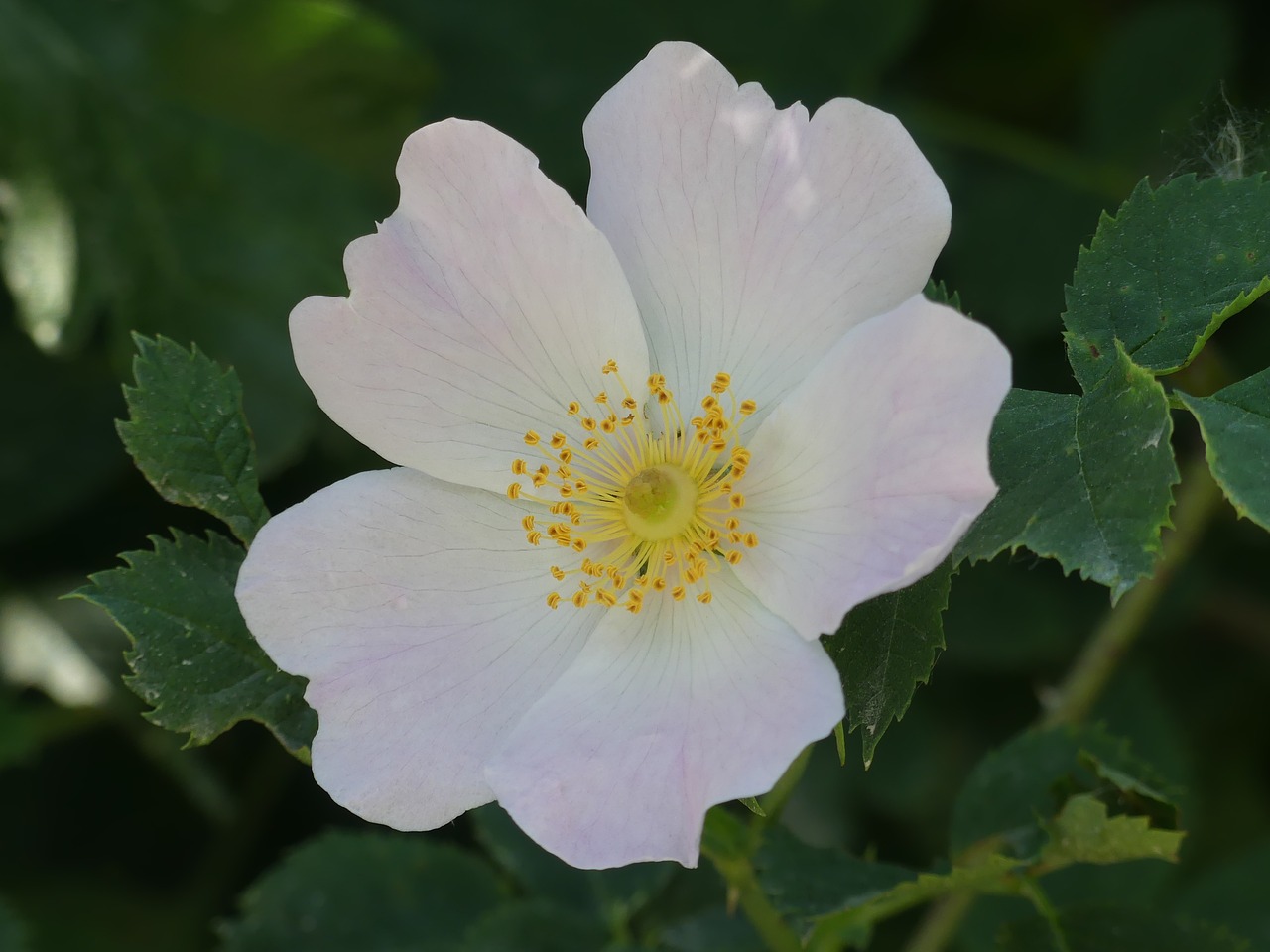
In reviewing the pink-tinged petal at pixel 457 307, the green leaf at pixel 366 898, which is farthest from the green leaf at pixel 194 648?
the green leaf at pixel 366 898

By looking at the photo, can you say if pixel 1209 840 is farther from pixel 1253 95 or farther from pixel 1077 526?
pixel 1077 526

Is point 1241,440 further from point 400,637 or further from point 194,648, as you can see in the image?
point 194,648

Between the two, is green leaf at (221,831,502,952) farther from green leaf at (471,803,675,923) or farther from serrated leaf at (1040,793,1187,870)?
serrated leaf at (1040,793,1187,870)

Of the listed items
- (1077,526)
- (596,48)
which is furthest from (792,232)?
(596,48)

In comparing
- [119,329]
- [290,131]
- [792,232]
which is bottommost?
[792,232]

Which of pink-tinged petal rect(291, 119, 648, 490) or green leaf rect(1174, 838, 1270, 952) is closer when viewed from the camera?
pink-tinged petal rect(291, 119, 648, 490)

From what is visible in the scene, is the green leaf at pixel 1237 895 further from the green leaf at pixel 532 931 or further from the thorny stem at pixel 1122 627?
the green leaf at pixel 532 931

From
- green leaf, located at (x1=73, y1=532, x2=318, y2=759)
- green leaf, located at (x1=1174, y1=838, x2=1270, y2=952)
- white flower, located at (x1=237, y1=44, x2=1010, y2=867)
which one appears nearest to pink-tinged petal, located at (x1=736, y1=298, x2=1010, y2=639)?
white flower, located at (x1=237, y1=44, x2=1010, y2=867)
